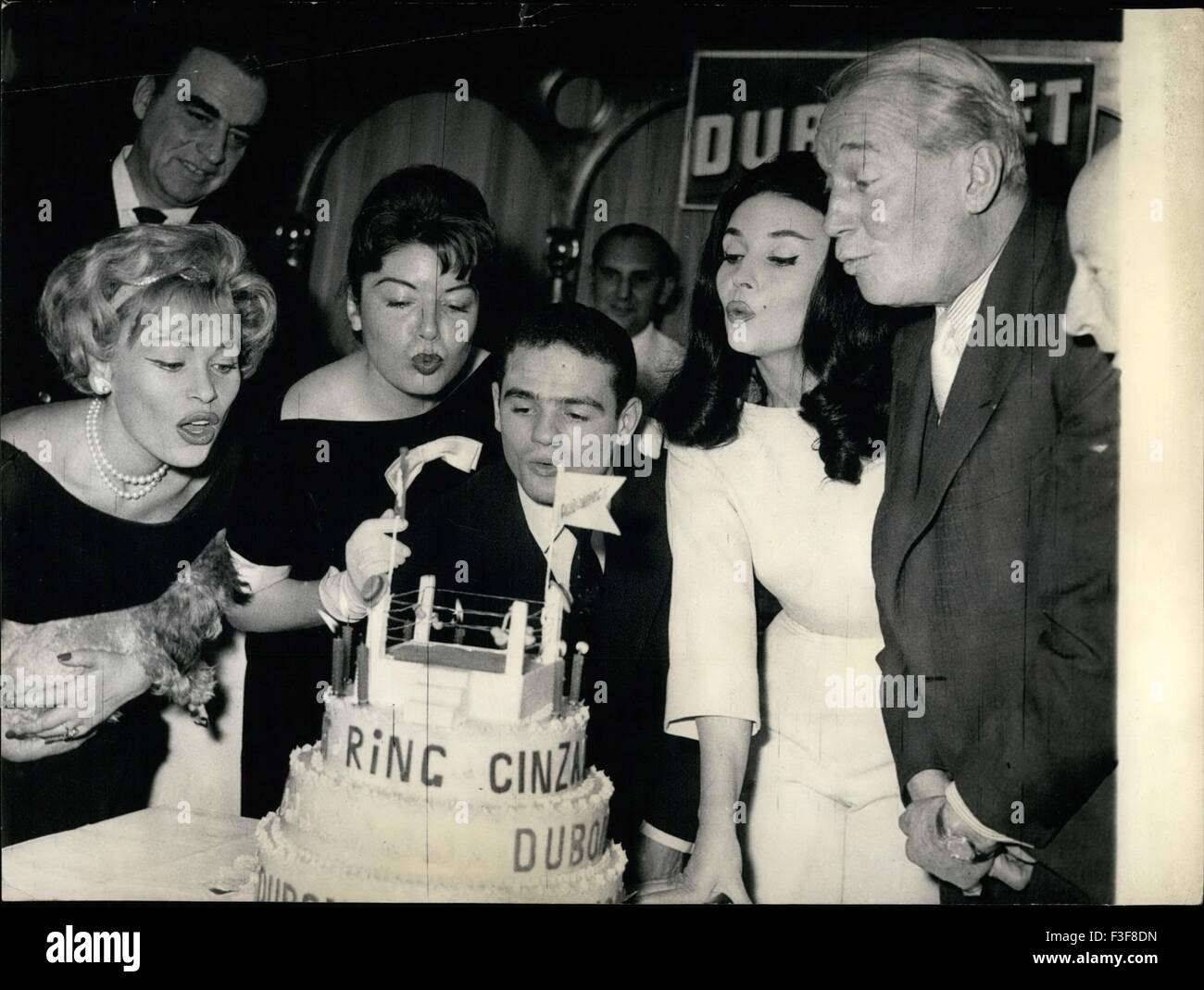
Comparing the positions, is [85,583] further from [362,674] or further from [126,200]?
[126,200]

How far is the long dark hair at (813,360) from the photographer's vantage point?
312cm

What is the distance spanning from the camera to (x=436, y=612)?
122 inches

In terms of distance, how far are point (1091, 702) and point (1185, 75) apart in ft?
5.12

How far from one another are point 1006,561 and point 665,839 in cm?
105

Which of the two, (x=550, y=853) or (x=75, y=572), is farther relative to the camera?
(x=75, y=572)

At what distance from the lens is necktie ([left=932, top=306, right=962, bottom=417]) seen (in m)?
3.10

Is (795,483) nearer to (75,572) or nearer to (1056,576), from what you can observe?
(1056,576)

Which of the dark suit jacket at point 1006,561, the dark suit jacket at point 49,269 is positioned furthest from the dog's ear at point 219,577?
the dark suit jacket at point 1006,561

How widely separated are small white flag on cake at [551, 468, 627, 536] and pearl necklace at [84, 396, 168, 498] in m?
0.98

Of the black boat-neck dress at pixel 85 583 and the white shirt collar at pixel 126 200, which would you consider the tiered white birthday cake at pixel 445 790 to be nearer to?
the black boat-neck dress at pixel 85 583

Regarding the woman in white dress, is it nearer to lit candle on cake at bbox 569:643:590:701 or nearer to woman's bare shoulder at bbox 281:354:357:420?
lit candle on cake at bbox 569:643:590:701

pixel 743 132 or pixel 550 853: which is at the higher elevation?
pixel 743 132
